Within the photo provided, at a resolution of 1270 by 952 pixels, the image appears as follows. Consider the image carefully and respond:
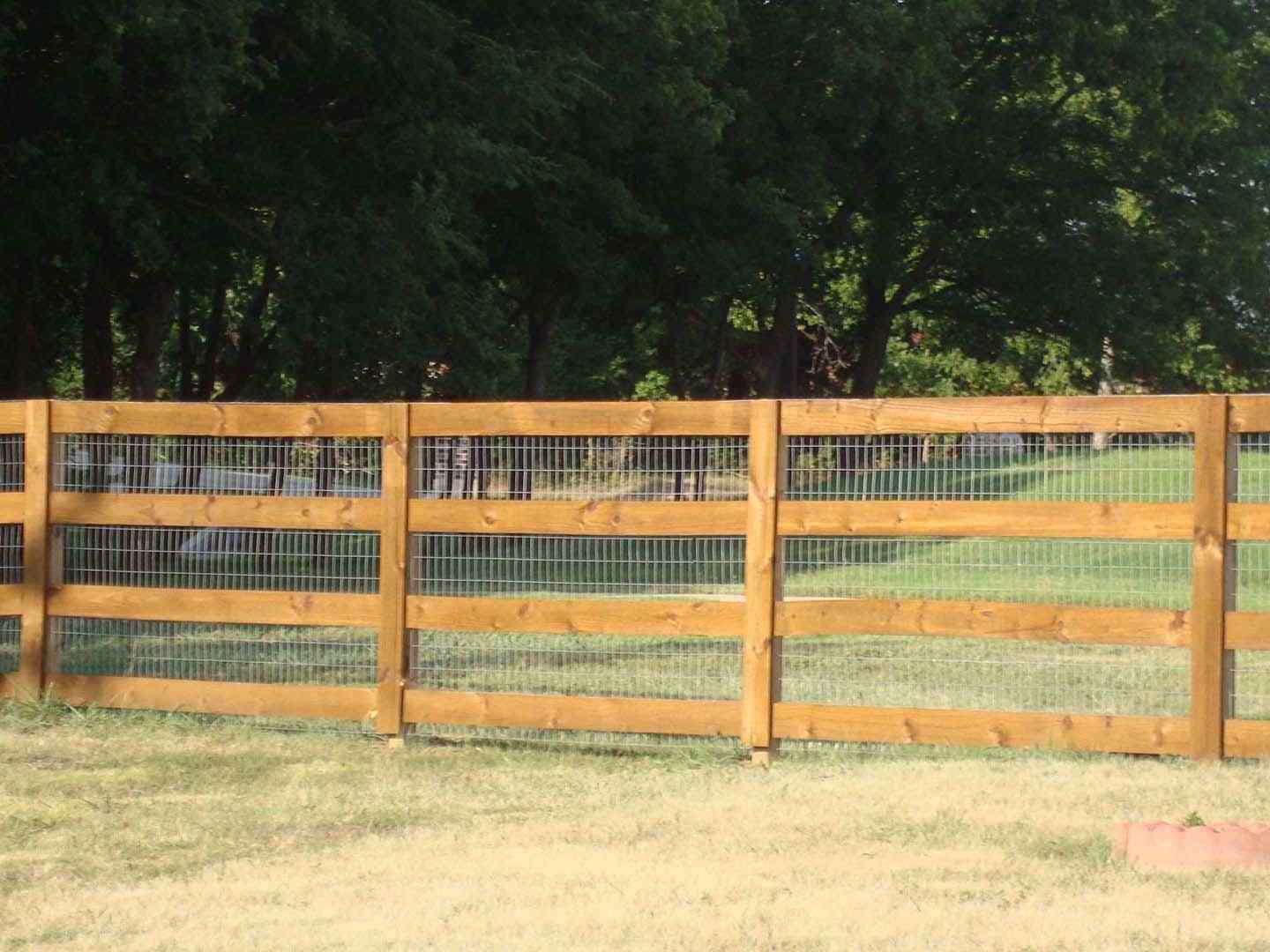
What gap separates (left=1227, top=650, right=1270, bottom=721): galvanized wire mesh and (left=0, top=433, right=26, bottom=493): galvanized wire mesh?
6412 mm

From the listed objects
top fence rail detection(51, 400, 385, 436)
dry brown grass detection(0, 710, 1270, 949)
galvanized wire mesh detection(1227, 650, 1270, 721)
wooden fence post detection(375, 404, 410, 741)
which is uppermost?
top fence rail detection(51, 400, 385, 436)

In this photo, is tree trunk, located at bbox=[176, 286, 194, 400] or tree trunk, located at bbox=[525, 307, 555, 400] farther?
tree trunk, located at bbox=[525, 307, 555, 400]

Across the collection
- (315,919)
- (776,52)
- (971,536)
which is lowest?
(315,919)

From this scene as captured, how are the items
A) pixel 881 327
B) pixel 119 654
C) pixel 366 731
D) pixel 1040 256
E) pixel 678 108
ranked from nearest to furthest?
pixel 366 731
pixel 119 654
pixel 678 108
pixel 1040 256
pixel 881 327

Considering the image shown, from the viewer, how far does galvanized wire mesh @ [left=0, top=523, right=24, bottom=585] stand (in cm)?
1054

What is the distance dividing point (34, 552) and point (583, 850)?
4.70 m

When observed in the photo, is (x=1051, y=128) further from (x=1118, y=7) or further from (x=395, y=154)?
(x=395, y=154)

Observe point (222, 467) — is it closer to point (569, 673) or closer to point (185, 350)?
point (569, 673)

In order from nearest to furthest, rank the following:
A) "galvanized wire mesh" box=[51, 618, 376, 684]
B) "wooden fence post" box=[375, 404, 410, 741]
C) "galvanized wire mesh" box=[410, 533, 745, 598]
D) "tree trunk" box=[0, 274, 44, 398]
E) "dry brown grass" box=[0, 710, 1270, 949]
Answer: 1. "dry brown grass" box=[0, 710, 1270, 949]
2. "galvanized wire mesh" box=[410, 533, 745, 598]
3. "wooden fence post" box=[375, 404, 410, 741]
4. "galvanized wire mesh" box=[51, 618, 376, 684]
5. "tree trunk" box=[0, 274, 44, 398]

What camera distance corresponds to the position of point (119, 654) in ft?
34.9

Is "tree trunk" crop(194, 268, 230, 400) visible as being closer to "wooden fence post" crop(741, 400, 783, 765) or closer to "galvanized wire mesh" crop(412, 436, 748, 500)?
"galvanized wire mesh" crop(412, 436, 748, 500)

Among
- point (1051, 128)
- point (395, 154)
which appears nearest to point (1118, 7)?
point (1051, 128)

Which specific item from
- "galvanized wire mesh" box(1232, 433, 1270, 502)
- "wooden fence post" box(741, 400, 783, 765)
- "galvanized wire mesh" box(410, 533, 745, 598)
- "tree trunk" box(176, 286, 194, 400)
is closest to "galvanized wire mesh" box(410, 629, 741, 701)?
"galvanized wire mesh" box(410, 533, 745, 598)

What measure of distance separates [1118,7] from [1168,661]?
2693cm
